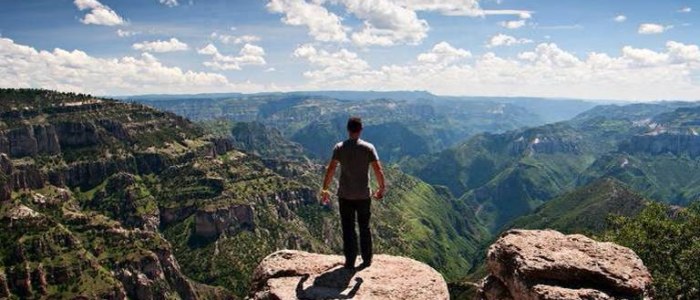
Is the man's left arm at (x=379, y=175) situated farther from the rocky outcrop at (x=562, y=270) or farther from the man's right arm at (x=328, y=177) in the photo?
the rocky outcrop at (x=562, y=270)

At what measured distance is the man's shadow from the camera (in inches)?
1128

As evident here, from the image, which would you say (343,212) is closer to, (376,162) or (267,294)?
(376,162)

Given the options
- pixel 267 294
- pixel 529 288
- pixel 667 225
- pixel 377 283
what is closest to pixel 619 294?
pixel 529 288

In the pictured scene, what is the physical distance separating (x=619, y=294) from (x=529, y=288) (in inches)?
175

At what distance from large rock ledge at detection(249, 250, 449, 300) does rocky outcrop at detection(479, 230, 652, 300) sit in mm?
4017

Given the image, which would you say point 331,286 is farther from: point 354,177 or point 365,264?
point 354,177

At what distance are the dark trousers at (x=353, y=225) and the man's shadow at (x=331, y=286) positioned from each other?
3.58 feet

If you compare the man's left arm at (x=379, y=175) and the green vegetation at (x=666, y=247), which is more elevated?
the man's left arm at (x=379, y=175)

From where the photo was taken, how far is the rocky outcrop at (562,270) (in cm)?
2881

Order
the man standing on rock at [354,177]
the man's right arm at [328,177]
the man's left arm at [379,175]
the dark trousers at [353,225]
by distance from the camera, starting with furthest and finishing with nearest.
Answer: the man's right arm at [328,177] → the dark trousers at [353,225] → the man standing on rock at [354,177] → the man's left arm at [379,175]

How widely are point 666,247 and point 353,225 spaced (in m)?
42.8

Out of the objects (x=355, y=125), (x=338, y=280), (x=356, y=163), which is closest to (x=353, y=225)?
(x=338, y=280)

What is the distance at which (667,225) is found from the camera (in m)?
61.2

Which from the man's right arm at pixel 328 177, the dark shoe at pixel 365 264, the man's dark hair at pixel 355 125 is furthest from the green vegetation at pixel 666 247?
the man's dark hair at pixel 355 125
